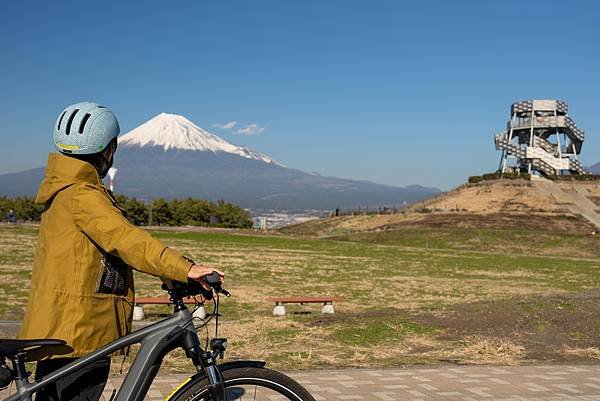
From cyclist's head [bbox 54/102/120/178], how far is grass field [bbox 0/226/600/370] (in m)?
4.67

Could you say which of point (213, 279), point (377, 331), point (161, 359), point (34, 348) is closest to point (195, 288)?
point (213, 279)

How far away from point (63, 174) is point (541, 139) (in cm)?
7708

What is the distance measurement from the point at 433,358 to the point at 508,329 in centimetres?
240

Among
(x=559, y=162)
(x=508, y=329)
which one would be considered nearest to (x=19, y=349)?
(x=508, y=329)

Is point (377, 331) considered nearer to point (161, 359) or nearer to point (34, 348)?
point (161, 359)

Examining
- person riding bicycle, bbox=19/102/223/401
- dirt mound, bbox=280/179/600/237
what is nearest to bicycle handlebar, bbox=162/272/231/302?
person riding bicycle, bbox=19/102/223/401

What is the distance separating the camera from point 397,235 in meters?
43.5

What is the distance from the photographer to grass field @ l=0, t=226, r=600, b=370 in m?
8.68

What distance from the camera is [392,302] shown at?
1527 cm

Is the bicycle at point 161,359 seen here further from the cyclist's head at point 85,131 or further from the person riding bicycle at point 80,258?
the cyclist's head at point 85,131

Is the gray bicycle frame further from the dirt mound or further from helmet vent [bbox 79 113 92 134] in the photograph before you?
the dirt mound

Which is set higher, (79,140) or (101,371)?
(79,140)

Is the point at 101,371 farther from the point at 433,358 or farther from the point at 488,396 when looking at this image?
the point at 433,358

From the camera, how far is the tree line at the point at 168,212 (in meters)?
55.0
